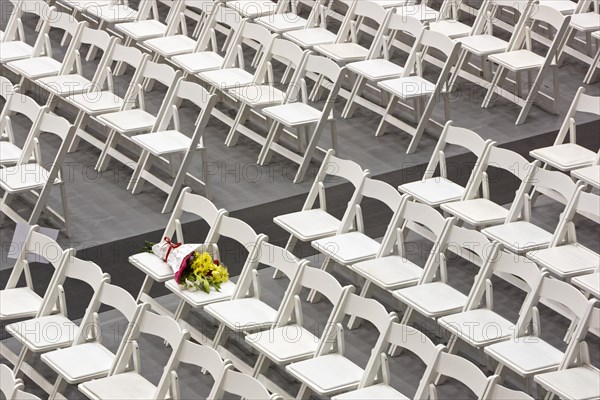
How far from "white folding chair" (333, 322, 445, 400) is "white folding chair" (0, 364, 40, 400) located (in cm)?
155

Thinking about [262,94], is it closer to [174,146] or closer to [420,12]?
[174,146]

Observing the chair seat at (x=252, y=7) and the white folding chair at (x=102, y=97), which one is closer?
the white folding chair at (x=102, y=97)

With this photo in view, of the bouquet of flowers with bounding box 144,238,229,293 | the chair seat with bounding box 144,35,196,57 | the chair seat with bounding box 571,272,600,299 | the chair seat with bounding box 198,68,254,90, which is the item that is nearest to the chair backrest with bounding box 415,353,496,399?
the chair seat with bounding box 571,272,600,299

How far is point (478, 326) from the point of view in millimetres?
7672

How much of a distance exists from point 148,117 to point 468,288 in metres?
2.53

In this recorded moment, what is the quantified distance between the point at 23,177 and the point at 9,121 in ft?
2.27

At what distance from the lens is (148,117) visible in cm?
973

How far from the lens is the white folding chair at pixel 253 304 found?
25.7 ft

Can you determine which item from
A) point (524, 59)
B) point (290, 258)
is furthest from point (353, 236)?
point (524, 59)

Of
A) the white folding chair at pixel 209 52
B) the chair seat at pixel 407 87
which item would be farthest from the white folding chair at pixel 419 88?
the white folding chair at pixel 209 52

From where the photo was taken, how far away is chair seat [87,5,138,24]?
11.2 metres

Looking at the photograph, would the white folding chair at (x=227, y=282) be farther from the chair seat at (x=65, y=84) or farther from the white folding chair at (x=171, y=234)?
the chair seat at (x=65, y=84)

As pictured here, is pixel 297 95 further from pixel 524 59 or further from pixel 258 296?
pixel 258 296

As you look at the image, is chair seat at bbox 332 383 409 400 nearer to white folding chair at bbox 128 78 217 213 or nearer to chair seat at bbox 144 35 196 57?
white folding chair at bbox 128 78 217 213
